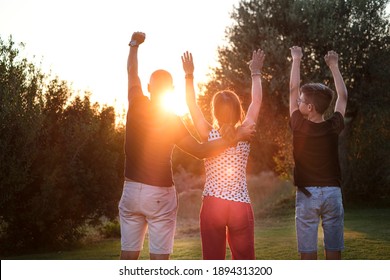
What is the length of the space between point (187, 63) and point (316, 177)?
176 cm

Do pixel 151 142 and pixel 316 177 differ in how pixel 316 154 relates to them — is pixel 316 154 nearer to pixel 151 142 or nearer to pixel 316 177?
pixel 316 177

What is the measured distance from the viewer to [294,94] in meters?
5.96

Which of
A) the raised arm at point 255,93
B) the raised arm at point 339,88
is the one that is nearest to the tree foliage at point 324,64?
the raised arm at point 339,88

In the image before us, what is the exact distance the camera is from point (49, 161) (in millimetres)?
16422

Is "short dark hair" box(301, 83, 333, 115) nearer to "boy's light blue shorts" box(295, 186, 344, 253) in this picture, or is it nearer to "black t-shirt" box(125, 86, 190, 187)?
"boy's light blue shorts" box(295, 186, 344, 253)

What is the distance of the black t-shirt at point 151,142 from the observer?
5.32 metres

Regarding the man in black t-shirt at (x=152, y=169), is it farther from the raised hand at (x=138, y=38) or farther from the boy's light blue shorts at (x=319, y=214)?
the boy's light blue shorts at (x=319, y=214)

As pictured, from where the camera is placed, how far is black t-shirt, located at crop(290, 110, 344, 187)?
548cm

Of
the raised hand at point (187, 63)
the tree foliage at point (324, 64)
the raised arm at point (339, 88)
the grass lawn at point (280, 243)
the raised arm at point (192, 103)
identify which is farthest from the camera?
the tree foliage at point (324, 64)

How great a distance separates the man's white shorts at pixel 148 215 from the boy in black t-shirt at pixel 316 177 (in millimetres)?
1282

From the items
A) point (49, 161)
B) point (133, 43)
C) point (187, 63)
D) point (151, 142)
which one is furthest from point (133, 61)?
point (49, 161)

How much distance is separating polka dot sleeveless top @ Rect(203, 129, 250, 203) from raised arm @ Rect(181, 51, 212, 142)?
0.22 metres

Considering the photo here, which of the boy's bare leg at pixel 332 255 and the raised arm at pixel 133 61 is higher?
the raised arm at pixel 133 61

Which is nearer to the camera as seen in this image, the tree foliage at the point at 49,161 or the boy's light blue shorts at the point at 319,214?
the boy's light blue shorts at the point at 319,214
